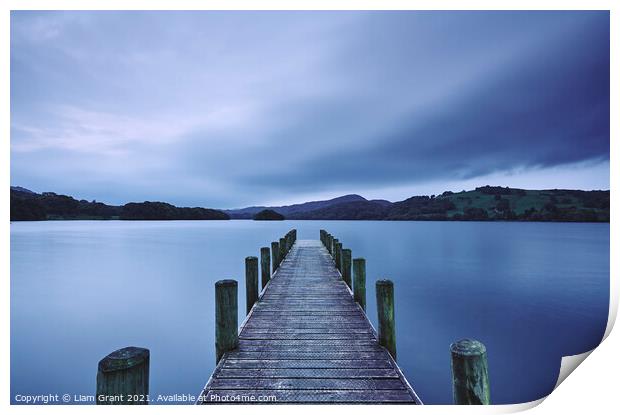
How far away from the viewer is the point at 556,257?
27359mm

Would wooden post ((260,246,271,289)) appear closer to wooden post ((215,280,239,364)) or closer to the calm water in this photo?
the calm water

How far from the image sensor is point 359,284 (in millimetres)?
6977

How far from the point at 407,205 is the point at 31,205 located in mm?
129368

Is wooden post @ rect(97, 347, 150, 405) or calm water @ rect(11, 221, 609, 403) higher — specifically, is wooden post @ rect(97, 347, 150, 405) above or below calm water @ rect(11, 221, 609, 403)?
above

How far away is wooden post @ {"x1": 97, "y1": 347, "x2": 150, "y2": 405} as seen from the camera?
220 cm

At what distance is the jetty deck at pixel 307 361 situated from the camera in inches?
138

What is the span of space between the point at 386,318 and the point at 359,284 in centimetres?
223

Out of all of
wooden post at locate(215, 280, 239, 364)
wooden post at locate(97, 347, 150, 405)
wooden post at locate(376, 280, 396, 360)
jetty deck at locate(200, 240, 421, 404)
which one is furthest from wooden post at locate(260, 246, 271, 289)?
wooden post at locate(97, 347, 150, 405)

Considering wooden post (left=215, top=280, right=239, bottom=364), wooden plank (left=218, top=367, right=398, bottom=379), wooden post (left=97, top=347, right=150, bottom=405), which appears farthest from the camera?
wooden post (left=215, top=280, right=239, bottom=364)

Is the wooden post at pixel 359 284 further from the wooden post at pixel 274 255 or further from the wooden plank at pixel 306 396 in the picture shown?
the wooden post at pixel 274 255

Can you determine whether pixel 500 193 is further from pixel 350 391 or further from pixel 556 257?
pixel 350 391

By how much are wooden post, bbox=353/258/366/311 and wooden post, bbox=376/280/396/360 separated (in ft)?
6.60

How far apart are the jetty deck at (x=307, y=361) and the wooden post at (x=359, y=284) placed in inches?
5.9
